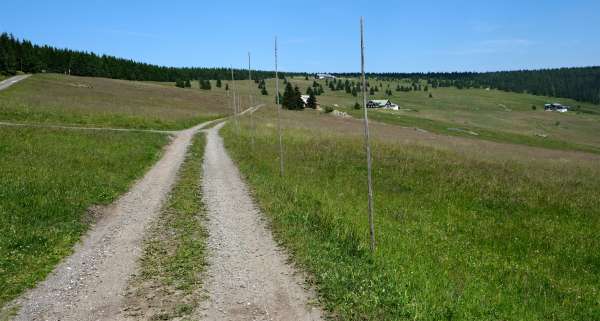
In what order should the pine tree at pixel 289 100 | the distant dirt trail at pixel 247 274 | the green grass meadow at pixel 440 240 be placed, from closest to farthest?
the distant dirt trail at pixel 247 274 → the green grass meadow at pixel 440 240 → the pine tree at pixel 289 100

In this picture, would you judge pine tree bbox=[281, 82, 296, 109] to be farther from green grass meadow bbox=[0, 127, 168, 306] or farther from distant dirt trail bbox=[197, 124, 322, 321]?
distant dirt trail bbox=[197, 124, 322, 321]

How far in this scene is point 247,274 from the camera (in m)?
8.62

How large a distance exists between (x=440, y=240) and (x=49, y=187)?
14.0 meters

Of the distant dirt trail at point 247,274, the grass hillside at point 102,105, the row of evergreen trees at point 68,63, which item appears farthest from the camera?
the row of evergreen trees at point 68,63

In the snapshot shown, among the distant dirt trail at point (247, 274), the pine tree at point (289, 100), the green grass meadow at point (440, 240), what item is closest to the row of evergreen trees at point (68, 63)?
the pine tree at point (289, 100)

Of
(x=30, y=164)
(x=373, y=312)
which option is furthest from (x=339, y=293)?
(x=30, y=164)

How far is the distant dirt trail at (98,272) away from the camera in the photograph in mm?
7059

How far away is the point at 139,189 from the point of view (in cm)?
1719

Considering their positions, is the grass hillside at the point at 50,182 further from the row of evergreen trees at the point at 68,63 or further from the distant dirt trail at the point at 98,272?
the row of evergreen trees at the point at 68,63

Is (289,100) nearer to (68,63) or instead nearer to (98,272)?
(68,63)

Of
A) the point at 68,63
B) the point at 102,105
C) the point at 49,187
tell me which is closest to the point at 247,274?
the point at 49,187

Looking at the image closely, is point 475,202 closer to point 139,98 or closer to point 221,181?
point 221,181

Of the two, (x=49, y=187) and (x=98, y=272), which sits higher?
(x=49, y=187)

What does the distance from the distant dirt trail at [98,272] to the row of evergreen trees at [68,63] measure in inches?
3865
